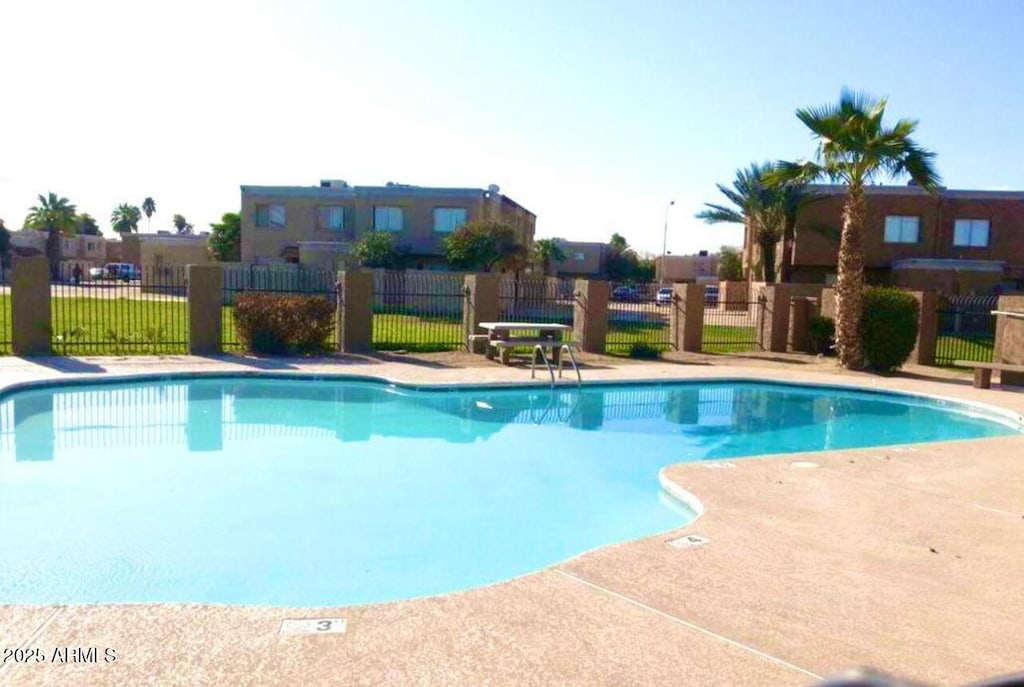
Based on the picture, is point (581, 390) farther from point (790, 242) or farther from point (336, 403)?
point (790, 242)

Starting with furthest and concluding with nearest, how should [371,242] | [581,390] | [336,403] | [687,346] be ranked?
[371,242], [687,346], [581,390], [336,403]

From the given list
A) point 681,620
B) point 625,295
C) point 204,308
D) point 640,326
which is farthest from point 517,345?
point 625,295

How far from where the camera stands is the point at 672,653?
14.0ft

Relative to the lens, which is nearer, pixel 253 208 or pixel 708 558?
pixel 708 558

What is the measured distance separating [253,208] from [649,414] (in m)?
33.0

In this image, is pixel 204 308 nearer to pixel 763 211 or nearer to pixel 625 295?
pixel 625 295

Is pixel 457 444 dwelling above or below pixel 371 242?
below

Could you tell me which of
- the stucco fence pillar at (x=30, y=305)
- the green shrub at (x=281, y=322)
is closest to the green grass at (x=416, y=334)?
the green shrub at (x=281, y=322)

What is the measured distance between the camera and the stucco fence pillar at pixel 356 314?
18.8 metres

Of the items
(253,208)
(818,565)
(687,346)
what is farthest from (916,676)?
(253,208)

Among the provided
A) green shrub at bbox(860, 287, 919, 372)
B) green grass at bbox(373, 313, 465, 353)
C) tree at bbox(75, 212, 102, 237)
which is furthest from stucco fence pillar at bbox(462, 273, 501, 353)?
tree at bbox(75, 212, 102, 237)

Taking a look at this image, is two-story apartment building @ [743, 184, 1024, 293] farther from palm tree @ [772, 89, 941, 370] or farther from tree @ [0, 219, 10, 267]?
tree @ [0, 219, 10, 267]

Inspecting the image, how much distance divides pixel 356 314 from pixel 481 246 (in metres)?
17.4

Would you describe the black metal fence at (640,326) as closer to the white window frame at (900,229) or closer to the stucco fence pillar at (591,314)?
the stucco fence pillar at (591,314)
